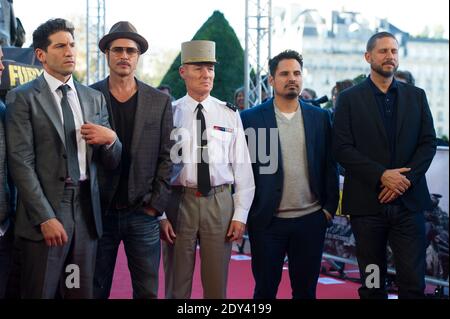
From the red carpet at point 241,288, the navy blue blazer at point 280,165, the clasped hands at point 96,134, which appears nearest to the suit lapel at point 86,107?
the clasped hands at point 96,134

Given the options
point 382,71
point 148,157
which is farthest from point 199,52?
point 382,71

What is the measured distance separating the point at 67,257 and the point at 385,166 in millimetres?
1783

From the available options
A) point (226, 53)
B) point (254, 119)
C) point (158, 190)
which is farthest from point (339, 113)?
point (226, 53)

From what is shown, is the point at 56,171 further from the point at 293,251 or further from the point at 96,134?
the point at 293,251

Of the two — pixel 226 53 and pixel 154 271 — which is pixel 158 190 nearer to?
pixel 154 271

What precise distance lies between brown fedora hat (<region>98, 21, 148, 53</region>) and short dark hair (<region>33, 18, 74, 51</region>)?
26cm

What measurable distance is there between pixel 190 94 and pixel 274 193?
29.1 inches

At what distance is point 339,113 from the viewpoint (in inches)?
162

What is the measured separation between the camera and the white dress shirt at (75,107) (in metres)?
3.55

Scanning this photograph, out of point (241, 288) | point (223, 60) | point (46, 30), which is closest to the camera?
point (46, 30)

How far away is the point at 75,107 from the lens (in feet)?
11.9

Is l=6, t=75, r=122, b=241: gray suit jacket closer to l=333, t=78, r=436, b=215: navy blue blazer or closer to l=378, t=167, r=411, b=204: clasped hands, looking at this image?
l=333, t=78, r=436, b=215: navy blue blazer

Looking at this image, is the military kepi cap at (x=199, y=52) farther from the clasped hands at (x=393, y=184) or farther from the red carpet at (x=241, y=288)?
the red carpet at (x=241, y=288)
